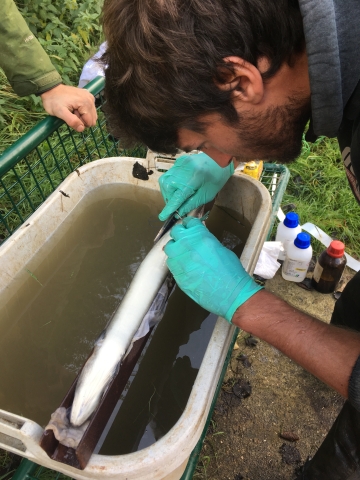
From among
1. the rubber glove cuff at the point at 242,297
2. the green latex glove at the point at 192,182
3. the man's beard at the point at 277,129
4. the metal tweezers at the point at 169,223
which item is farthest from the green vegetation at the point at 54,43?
the rubber glove cuff at the point at 242,297

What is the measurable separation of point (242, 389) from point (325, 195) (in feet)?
5.62

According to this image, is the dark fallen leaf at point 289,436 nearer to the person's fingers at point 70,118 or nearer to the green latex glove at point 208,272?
the green latex glove at point 208,272

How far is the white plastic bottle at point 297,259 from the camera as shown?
83.6 inches

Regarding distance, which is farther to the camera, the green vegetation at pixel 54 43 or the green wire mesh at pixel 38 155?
the green vegetation at pixel 54 43

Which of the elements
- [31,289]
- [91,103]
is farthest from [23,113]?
[31,289]

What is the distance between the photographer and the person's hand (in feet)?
5.53

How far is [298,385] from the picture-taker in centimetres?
199

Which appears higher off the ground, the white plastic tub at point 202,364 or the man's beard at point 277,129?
the man's beard at point 277,129

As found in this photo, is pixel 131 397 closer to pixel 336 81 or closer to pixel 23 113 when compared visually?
pixel 336 81

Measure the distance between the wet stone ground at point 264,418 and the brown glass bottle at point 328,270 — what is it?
55 cm

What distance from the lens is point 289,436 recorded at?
1.81 m

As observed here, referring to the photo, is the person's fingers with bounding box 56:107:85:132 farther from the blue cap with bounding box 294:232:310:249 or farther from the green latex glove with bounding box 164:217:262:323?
the blue cap with bounding box 294:232:310:249

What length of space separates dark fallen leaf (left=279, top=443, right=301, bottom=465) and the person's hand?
5.80 feet

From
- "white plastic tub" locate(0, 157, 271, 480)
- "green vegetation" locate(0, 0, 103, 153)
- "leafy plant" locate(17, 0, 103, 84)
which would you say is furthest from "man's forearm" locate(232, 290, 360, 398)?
"leafy plant" locate(17, 0, 103, 84)
